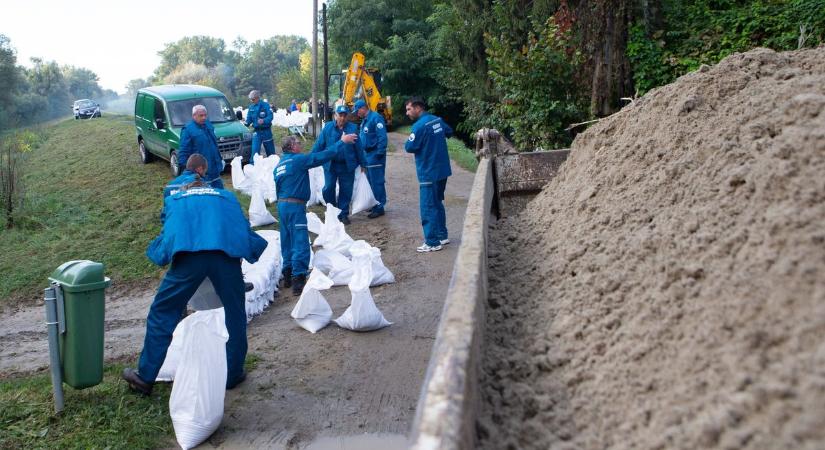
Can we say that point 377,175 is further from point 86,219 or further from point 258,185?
point 86,219

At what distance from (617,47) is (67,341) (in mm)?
8274

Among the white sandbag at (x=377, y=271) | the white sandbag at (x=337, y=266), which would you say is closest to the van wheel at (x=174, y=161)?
the white sandbag at (x=337, y=266)

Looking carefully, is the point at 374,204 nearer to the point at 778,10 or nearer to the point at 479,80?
the point at 778,10

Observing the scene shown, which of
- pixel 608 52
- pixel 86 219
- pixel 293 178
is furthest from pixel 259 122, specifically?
pixel 293 178

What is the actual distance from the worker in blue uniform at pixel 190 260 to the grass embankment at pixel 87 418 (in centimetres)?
17

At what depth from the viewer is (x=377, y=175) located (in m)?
11.2

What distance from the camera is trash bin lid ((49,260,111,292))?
184 inches

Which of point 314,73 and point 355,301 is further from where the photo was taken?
point 314,73

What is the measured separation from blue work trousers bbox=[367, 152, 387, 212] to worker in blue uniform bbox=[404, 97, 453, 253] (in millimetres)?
2440

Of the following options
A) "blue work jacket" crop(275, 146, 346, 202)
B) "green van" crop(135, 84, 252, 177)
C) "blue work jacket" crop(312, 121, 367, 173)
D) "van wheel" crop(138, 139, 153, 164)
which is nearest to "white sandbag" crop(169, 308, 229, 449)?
"blue work jacket" crop(275, 146, 346, 202)

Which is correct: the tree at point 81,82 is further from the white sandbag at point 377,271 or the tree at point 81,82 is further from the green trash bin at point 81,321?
the green trash bin at point 81,321

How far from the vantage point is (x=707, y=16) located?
995cm

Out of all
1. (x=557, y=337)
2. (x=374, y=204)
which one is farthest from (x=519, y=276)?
(x=374, y=204)

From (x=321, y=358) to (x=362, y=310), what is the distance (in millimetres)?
553
